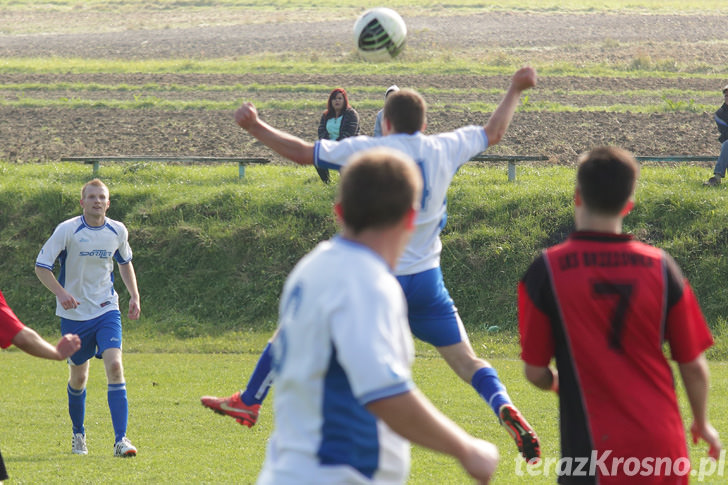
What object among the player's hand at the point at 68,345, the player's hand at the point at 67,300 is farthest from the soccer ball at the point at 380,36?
the player's hand at the point at 68,345

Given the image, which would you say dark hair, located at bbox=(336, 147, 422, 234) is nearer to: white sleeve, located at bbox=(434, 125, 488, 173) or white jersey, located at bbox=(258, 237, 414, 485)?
white jersey, located at bbox=(258, 237, 414, 485)

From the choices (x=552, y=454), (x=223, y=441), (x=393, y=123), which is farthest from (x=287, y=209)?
(x=393, y=123)

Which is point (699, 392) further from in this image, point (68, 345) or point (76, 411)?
point (76, 411)

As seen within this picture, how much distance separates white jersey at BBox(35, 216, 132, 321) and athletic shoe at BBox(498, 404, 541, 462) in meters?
4.27

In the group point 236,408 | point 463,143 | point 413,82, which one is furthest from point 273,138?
point 413,82

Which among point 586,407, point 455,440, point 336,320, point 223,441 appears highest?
point 336,320

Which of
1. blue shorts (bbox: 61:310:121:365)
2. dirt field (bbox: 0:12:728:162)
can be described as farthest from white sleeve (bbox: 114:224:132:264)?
dirt field (bbox: 0:12:728:162)

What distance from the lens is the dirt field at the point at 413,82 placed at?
20.1 m

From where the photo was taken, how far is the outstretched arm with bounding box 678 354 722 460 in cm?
381

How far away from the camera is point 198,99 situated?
26719 mm

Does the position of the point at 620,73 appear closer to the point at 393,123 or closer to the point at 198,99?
the point at 198,99

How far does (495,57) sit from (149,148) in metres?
18.4

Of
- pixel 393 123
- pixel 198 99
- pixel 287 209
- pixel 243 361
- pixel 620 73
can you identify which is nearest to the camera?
pixel 393 123

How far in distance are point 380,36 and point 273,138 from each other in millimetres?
4581
